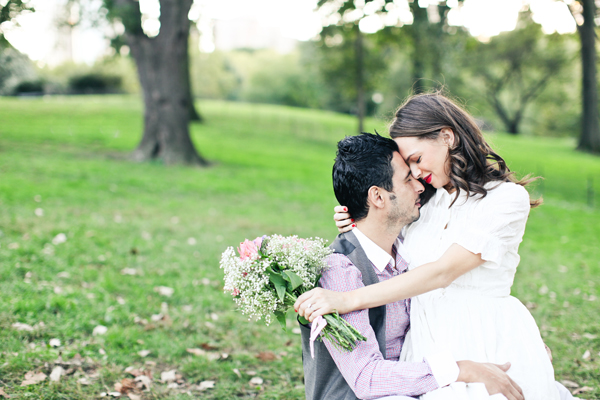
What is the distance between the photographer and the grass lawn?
422 centimetres

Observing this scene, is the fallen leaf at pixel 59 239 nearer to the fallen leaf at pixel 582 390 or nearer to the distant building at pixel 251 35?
the fallen leaf at pixel 582 390

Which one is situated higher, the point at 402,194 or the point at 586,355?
the point at 402,194

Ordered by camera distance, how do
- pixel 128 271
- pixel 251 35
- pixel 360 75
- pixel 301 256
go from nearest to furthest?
pixel 301 256 → pixel 128 271 → pixel 360 75 → pixel 251 35

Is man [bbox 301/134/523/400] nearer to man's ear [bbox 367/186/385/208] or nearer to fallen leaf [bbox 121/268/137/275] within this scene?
man's ear [bbox 367/186/385/208]

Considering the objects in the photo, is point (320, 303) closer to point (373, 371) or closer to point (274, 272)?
point (274, 272)

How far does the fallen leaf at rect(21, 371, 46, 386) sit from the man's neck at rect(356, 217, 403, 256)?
287cm

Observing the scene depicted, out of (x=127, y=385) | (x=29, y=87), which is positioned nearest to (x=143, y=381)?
(x=127, y=385)

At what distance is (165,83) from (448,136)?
12.4 meters

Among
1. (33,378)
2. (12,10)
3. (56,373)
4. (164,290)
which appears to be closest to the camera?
(33,378)

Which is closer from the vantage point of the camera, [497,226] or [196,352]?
[497,226]

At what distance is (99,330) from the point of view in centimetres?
475

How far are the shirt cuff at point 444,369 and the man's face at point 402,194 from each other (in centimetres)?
80

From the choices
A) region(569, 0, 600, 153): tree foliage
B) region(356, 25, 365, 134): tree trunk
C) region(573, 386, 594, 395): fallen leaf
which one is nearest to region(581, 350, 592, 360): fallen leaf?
region(573, 386, 594, 395): fallen leaf

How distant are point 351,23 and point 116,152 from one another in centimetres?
1338
